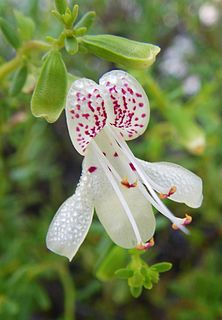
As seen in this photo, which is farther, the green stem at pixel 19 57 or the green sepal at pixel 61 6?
the green stem at pixel 19 57

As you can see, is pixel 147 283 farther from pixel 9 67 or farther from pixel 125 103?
pixel 9 67

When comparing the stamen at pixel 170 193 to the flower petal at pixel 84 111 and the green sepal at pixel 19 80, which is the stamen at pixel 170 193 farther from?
the green sepal at pixel 19 80

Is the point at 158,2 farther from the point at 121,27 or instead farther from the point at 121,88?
the point at 121,88

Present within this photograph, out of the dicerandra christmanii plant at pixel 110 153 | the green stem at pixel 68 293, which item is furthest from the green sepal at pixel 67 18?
the green stem at pixel 68 293

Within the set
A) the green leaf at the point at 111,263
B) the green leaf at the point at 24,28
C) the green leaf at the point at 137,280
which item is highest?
the green leaf at the point at 24,28

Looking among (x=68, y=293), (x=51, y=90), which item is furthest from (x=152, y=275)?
(x=68, y=293)
